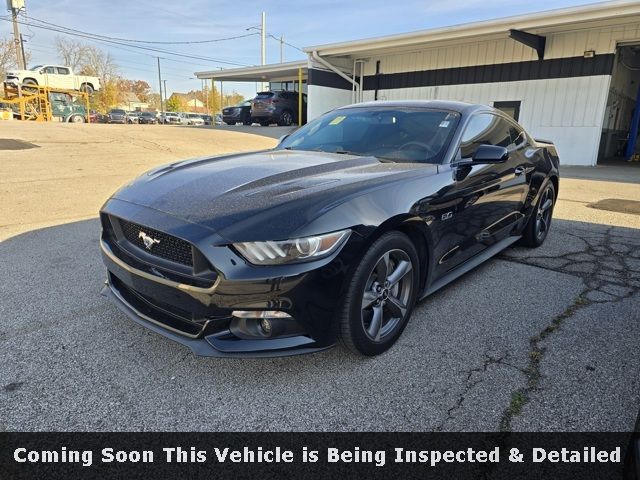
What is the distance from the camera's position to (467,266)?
3.52 meters

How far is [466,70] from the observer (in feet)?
53.6

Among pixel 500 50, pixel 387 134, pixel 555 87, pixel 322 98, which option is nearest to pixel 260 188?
pixel 387 134

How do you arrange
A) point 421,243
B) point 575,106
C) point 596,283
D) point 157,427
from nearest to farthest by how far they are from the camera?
point 157,427 → point 421,243 → point 596,283 → point 575,106

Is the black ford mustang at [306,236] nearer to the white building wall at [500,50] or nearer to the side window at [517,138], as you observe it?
the side window at [517,138]

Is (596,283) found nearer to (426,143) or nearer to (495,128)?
(495,128)

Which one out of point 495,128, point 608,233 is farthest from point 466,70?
→ point 495,128

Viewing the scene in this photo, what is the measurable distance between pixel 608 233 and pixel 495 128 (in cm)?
274

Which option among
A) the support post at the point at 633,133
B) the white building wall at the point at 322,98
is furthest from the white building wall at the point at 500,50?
the support post at the point at 633,133

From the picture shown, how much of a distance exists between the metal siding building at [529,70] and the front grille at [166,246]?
1330 cm

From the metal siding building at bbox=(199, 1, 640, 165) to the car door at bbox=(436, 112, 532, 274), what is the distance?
10.2 metres

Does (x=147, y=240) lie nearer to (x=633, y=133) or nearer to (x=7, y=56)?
(x=633, y=133)

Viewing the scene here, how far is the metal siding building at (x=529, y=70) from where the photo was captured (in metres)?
13.0

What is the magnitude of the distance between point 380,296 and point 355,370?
0.44 metres

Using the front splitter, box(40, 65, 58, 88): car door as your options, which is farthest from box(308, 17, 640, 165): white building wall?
box(40, 65, 58, 88): car door
